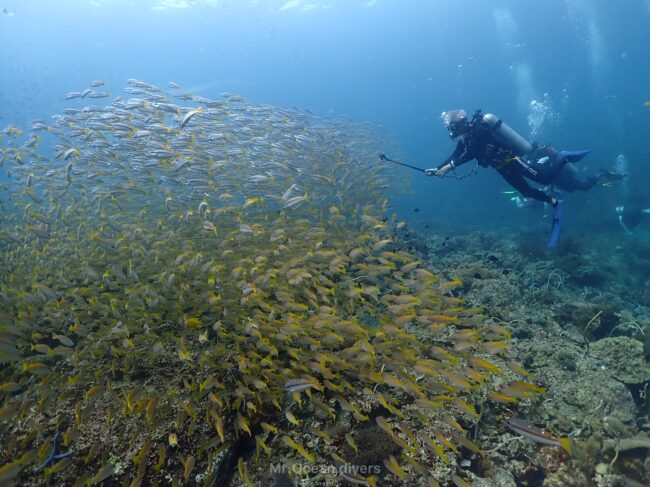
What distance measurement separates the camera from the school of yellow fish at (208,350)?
3.60m

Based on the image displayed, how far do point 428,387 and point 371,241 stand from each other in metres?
4.69

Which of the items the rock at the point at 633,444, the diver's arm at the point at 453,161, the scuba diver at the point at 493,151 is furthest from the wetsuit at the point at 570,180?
the rock at the point at 633,444

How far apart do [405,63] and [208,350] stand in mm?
140919

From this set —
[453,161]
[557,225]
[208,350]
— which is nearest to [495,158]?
[453,161]

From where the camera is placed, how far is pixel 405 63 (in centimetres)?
12406

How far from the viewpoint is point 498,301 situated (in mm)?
7637

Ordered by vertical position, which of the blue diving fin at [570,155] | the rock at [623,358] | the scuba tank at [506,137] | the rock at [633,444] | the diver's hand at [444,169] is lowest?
the rock at [623,358]

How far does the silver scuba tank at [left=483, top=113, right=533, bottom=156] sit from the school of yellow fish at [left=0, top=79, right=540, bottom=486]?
473cm

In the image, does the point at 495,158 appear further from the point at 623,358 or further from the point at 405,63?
the point at 405,63

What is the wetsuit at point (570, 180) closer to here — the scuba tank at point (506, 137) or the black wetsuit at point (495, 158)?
the black wetsuit at point (495, 158)

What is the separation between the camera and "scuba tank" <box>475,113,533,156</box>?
907 cm

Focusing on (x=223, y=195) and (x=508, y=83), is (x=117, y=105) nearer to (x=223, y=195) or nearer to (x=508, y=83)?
(x=223, y=195)

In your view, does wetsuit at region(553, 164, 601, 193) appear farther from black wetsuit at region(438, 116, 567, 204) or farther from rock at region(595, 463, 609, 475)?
rock at region(595, 463, 609, 475)

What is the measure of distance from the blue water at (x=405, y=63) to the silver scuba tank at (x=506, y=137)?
979cm
